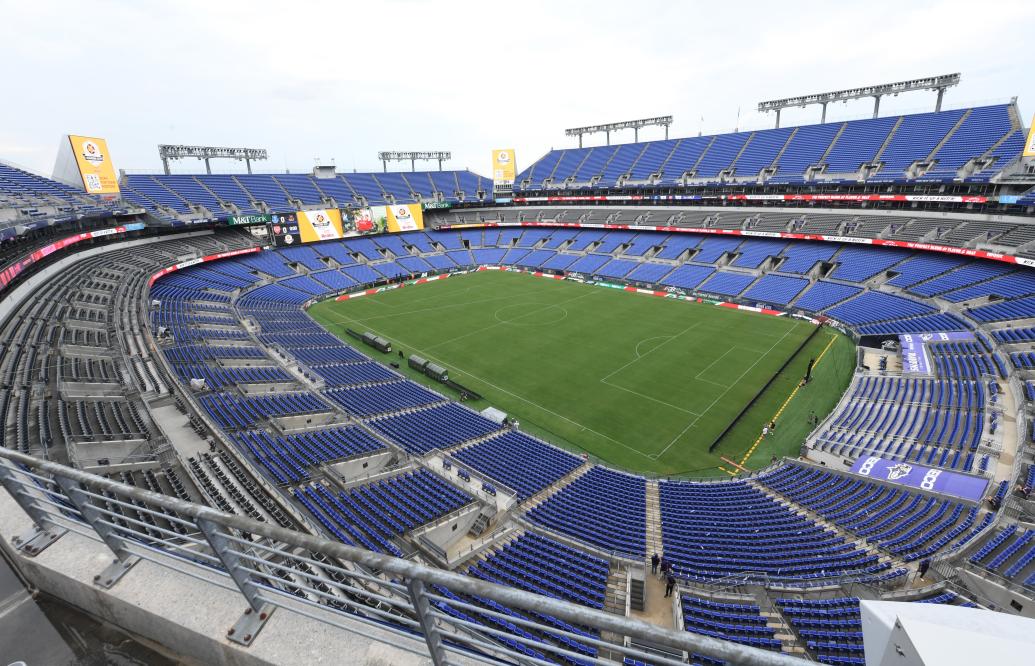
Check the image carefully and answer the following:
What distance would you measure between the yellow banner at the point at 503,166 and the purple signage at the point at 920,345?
63.6 metres

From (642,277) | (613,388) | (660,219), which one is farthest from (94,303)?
(660,219)

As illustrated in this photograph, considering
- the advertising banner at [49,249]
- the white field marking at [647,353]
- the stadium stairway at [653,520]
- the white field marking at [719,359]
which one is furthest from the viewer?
the white field marking at [647,353]

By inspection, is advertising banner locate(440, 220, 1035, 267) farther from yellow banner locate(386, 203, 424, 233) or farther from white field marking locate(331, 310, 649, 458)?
white field marking locate(331, 310, 649, 458)

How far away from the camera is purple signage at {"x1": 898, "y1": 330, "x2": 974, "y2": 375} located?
30.1m

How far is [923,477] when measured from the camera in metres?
19.8

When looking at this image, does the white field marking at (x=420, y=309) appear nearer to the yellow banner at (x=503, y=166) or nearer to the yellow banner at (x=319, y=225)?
the yellow banner at (x=319, y=225)

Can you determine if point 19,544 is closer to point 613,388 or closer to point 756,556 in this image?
point 756,556

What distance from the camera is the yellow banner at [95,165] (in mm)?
43406

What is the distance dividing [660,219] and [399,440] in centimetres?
5533

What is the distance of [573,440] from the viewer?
26734 mm

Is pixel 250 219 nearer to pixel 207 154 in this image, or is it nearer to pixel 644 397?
pixel 207 154

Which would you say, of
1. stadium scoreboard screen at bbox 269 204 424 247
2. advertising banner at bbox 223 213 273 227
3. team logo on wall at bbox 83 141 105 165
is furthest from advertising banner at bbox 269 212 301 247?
team logo on wall at bbox 83 141 105 165

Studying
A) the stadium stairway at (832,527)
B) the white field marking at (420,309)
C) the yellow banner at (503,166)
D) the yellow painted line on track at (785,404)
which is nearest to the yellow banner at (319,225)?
the white field marking at (420,309)

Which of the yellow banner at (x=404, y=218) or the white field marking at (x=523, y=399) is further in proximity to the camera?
the yellow banner at (x=404, y=218)
